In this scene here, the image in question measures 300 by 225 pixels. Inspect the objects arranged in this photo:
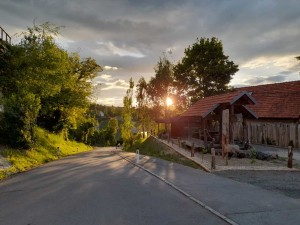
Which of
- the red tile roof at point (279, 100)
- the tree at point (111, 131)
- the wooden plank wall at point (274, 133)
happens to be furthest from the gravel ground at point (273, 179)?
the tree at point (111, 131)

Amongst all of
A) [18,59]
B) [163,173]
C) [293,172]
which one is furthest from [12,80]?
[293,172]

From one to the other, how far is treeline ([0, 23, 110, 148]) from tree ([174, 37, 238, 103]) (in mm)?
13788

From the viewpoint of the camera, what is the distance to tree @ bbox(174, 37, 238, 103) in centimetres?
4622

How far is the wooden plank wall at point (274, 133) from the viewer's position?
96.6 ft

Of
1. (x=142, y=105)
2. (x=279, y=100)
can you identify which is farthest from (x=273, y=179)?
(x=142, y=105)

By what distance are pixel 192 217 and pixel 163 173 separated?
8135 mm

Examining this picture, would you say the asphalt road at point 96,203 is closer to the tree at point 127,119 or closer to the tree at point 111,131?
the tree at point 127,119

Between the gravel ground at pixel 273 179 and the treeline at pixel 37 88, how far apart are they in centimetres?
1487

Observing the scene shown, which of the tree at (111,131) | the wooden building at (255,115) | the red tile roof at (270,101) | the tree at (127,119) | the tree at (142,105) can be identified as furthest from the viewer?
the tree at (111,131)

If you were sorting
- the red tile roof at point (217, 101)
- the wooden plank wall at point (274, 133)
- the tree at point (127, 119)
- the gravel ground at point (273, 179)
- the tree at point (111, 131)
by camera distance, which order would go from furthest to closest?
the tree at point (111, 131) < the tree at point (127, 119) < the wooden plank wall at point (274, 133) < the red tile roof at point (217, 101) < the gravel ground at point (273, 179)

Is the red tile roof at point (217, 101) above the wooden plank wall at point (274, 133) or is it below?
above

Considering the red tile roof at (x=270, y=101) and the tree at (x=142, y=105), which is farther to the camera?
the tree at (x=142, y=105)

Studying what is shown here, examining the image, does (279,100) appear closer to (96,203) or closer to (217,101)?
(217,101)

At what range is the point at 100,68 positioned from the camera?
1967 inches
